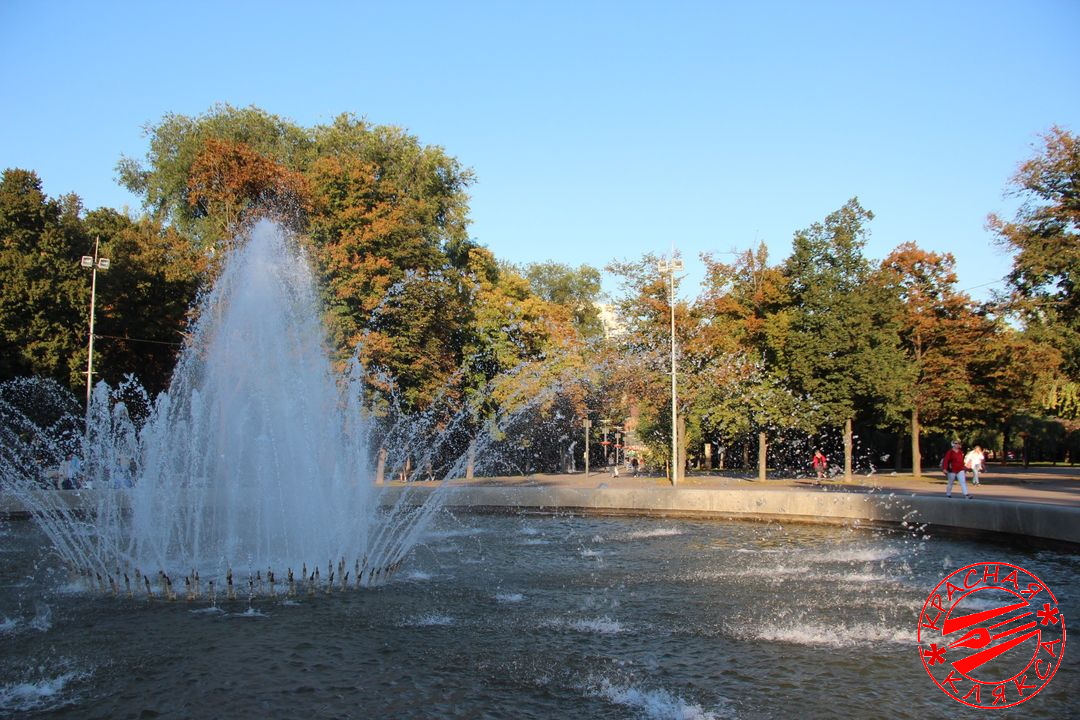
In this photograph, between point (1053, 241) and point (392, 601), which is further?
point (1053, 241)

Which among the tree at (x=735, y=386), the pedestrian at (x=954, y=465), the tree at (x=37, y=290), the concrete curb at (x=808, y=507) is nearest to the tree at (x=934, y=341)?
the tree at (x=735, y=386)

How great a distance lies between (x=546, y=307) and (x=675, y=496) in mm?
22530

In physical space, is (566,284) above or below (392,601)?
above

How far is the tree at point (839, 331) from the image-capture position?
3391 cm

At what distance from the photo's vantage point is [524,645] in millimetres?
8906

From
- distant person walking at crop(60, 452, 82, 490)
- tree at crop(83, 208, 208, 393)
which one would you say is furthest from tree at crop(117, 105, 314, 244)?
distant person walking at crop(60, 452, 82, 490)

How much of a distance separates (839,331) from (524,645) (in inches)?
1103

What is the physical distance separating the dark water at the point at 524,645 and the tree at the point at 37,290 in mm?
18781

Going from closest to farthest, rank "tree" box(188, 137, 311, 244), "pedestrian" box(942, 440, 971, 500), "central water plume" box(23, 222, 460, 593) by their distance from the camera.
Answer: "central water plume" box(23, 222, 460, 593)
"pedestrian" box(942, 440, 971, 500)
"tree" box(188, 137, 311, 244)

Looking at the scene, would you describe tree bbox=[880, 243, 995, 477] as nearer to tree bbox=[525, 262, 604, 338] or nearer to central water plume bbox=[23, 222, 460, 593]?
central water plume bbox=[23, 222, 460, 593]

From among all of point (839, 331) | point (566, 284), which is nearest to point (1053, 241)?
point (839, 331)

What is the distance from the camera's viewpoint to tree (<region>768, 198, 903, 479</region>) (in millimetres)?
33906

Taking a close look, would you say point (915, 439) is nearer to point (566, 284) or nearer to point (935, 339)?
point (935, 339)

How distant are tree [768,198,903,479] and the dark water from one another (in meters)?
20.0
